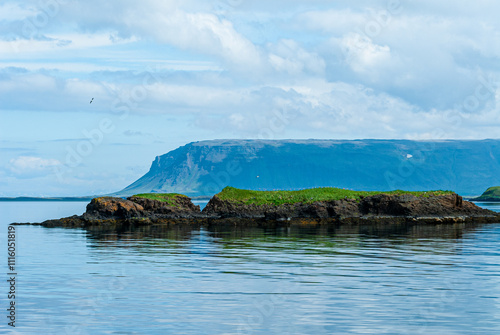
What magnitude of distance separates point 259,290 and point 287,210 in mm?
59402

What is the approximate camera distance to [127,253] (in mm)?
42125

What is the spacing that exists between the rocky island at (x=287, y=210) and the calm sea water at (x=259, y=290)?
36.5m

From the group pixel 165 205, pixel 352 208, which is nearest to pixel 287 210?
pixel 352 208

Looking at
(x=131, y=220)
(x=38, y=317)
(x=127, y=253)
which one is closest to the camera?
(x=38, y=317)

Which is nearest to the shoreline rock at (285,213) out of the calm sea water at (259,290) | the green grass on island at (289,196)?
the green grass on island at (289,196)

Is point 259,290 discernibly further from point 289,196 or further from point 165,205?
point 289,196

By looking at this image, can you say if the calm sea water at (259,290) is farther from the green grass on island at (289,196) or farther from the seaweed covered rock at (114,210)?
the green grass on island at (289,196)

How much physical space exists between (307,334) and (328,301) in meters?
5.13

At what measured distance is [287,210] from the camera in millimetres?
84938

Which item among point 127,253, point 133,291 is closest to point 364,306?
point 133,291

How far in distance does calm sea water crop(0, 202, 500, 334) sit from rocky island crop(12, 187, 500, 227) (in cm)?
3654

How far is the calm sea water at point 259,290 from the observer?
19.3 meters

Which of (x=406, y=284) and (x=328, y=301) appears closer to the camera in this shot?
(x=328, y=301)

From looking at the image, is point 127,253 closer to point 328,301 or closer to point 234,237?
point 234,237
